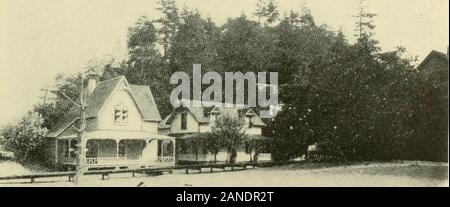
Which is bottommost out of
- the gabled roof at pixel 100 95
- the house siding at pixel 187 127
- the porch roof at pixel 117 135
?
the porch roof at pixel 117 135

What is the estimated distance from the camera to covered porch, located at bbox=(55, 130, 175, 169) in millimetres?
19922

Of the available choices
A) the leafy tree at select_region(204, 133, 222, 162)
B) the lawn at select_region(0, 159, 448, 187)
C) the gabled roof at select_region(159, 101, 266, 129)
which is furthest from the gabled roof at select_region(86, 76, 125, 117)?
the lawn at select_region(0, 159, 448, 187)

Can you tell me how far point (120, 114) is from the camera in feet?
70.1

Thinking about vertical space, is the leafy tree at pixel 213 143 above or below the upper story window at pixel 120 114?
below

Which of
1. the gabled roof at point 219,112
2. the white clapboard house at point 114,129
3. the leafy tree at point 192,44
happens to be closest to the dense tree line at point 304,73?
the leafy tree at point 192,44

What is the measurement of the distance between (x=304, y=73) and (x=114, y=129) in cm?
814

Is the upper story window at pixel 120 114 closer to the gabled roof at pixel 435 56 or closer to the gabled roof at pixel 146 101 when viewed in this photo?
the gabled roof at pixel 146 101

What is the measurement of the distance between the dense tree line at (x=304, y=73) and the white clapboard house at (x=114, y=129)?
0.61m

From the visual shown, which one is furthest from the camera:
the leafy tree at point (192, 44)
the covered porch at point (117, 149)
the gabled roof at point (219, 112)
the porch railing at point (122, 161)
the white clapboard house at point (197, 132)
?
the white clapboard house at point (197, 132)

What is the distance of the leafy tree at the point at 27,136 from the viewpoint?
17750mm

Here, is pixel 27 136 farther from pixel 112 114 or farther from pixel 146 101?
pixel 146 101

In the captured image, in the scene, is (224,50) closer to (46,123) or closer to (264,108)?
(264,108)

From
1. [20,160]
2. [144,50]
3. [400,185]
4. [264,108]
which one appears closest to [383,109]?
[264,108]

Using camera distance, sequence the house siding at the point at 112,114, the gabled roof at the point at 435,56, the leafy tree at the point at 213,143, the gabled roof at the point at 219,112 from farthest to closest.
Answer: the leafy tree at the point at 213,143 → the house siding at the point at 112,114 → the gabled roof at the point at 219,112 → the gabled roof at the point at 435,56
